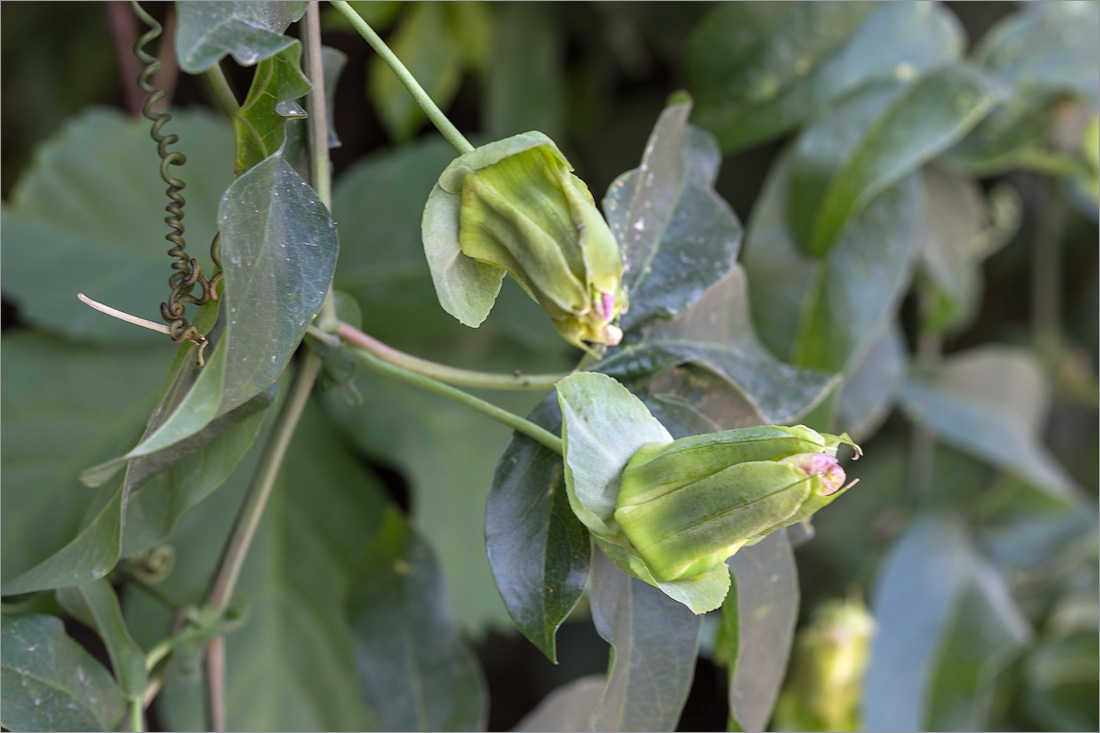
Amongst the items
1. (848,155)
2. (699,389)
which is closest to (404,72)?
(699,389)

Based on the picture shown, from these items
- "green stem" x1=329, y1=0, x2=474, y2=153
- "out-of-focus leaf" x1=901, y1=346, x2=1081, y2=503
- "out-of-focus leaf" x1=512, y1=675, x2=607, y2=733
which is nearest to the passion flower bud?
"green stem" x1=329, y1=0, x2=474, y2=153

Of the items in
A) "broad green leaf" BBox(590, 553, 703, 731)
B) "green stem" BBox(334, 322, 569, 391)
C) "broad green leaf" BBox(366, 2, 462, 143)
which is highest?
"broad green leaf" BBox(366, 2, 462, 143)

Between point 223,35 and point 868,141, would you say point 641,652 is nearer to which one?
point 223,35

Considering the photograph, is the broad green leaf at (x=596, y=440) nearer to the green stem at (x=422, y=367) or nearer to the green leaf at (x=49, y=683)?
the green stem at (x=422, y=367)

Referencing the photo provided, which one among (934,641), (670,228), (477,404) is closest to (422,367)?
(477,404)

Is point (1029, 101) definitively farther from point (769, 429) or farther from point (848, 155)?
point (769, 429)

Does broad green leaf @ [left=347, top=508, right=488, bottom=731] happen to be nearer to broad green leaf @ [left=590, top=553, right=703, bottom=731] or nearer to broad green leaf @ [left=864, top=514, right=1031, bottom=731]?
broad green leaf @ [left=590, top=553, right=703, bottom=731]

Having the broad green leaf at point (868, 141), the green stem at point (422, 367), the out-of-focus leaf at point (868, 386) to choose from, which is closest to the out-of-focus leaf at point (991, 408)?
the out-of-focus leaf at point (868, 386)
